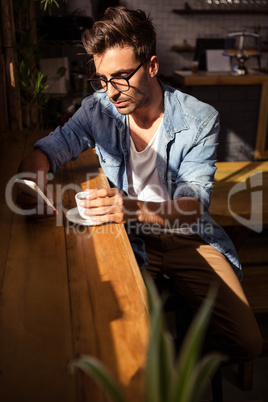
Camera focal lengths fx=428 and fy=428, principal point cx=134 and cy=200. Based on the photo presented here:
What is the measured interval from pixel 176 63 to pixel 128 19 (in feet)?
20.2

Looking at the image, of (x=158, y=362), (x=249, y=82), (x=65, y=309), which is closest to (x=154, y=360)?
(x=158, y=362)

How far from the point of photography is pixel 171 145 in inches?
76.3

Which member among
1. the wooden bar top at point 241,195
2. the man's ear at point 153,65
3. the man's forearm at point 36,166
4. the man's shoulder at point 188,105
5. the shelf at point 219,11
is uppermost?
the shelf at point 219,11

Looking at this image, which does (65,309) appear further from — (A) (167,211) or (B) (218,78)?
(B) (218,78)

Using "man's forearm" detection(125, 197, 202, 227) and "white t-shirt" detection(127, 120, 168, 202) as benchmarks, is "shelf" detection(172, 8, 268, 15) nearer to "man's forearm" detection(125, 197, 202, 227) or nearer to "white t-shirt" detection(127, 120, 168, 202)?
"white t-shirt" detection(127, 120, 168, 202)

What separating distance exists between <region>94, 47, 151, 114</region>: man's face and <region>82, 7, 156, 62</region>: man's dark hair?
0.03 m

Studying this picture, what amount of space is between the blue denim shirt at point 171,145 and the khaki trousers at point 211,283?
98mm

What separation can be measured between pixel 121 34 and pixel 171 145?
0.52 meters

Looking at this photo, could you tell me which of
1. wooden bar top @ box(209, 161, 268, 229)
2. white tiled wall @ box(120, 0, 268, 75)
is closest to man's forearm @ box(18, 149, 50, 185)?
wooden bar top @ box(209, 161, 268, 229)

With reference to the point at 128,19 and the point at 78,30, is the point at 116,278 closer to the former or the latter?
the point at 128,19

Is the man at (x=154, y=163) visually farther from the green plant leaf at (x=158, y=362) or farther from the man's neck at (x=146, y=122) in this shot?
the green plant leaf at (x=158, y=362)

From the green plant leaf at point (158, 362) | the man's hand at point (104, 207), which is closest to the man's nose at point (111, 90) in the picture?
the man's hand at point (104, 207)

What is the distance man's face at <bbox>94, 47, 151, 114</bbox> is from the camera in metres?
1.75

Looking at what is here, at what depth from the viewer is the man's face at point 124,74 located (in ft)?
5.73
